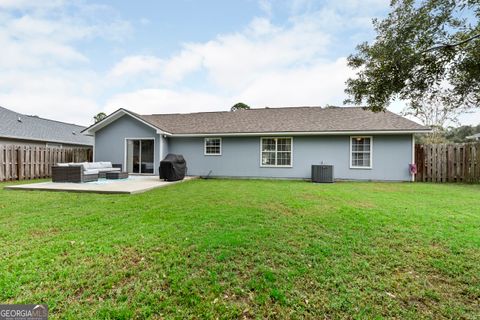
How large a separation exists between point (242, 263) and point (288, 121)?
11.8 m

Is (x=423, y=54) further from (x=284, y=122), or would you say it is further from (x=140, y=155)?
(x=140, y=155)

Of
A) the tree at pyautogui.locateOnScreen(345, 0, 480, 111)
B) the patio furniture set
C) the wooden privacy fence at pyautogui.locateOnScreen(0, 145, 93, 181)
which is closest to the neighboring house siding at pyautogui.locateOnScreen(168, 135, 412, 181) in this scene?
the patio furniture set

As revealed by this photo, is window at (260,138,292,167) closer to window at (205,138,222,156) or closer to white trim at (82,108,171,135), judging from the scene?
Result: window at (205,138,222,156)

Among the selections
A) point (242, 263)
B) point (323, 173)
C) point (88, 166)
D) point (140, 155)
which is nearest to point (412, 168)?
point (323, 173)

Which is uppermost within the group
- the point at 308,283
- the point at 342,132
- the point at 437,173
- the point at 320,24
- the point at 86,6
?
the point at 86,6

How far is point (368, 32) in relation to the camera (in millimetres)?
4188

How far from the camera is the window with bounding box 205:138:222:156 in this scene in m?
13.9

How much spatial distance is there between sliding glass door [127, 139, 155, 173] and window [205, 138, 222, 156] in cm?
321

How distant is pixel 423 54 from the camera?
3.42 metres

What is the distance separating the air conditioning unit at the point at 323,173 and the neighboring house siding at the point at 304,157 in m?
0.91

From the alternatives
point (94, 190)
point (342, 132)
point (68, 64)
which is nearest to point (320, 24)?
point (342, 132)

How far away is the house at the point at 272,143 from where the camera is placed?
39.1ft

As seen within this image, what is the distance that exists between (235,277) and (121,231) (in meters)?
2.50

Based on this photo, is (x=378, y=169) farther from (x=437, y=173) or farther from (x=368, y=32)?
(x=368, y=32)
